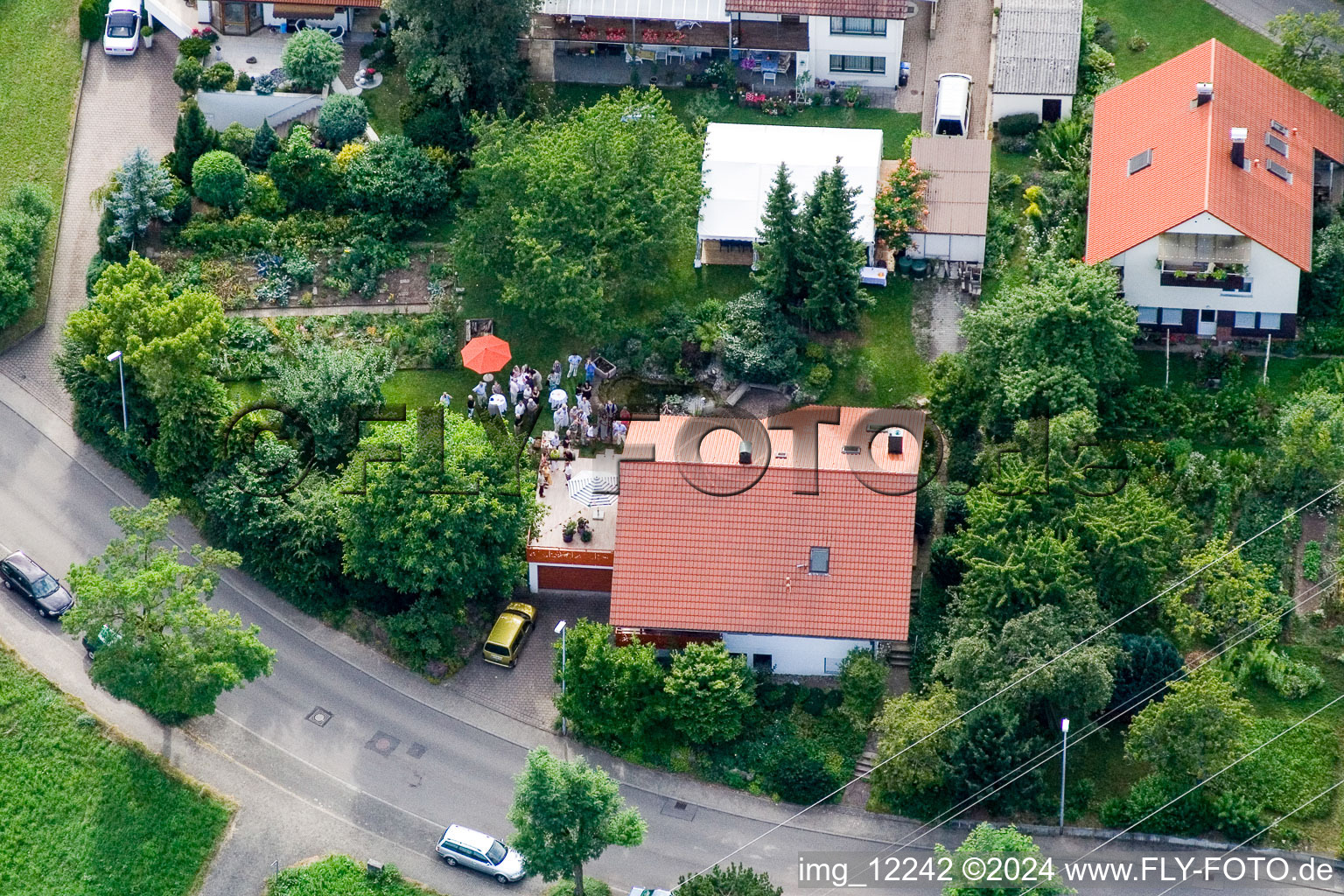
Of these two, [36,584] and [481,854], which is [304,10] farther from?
[481,854]

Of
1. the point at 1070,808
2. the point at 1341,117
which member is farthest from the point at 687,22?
the point at 1070,808

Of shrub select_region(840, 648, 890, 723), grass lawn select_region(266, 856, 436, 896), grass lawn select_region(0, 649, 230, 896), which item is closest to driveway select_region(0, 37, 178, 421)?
grass lawn select_region(0, 649, 230, 896)

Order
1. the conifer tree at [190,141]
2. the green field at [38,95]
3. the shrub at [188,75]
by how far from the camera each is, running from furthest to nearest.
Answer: the shrub at [188,75]
the green field at [38,95]
the conifer tree at [190,141]

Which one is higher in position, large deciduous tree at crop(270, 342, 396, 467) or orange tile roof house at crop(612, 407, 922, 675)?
large deciduous tree at crop(270, 342, 396, 467)

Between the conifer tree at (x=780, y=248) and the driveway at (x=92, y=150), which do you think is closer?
the conifer tree at (x=780, y=248)

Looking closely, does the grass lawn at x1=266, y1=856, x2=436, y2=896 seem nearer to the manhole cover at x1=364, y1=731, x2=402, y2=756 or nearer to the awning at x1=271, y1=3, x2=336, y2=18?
the manhole cover at x1=364, y1=731, x2=402, y2=756

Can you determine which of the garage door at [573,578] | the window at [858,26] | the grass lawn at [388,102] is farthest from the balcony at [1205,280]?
the grass lawn at [388,102]

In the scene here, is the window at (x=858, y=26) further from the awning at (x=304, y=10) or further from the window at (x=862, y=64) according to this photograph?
the awning at (x=304, y=10)
